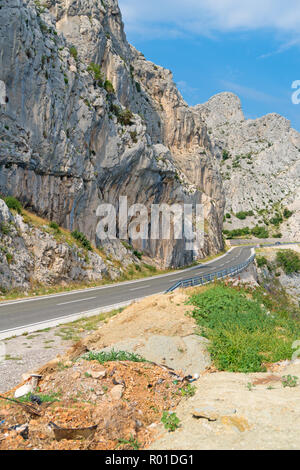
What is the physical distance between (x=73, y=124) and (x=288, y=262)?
49339 mm

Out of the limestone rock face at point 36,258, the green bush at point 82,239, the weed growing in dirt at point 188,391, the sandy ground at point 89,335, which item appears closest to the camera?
the weed growing in dirt at point 188,391

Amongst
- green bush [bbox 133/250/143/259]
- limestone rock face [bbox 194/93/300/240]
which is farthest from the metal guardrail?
limestone rock face [bbox 194/93/300/240]

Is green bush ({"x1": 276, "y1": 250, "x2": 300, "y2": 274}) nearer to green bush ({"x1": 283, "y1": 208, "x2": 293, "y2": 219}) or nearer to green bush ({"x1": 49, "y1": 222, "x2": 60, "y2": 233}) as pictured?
green bush ({"x1": 49, "y1": 222, "x2": 60, "y2": 233})

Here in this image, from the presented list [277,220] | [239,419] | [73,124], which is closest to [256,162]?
[277,220]

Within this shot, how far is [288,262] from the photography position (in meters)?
60.8

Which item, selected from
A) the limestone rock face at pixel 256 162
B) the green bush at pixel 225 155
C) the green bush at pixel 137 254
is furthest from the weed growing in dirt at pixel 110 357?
the green bush at pixel 225 155

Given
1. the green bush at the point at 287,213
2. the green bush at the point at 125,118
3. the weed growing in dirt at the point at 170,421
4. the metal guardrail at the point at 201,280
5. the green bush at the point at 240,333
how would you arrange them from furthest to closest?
the green bush at the point at 287,213, the green bush at the point at 125,118, the metal guardrail at the point at 201,280, the green bush at the point at 240,333, the weed growing in dirt at the point at 170,421

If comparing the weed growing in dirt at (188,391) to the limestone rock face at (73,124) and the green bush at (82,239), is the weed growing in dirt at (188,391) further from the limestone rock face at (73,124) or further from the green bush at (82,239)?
the green bush at (82,239)

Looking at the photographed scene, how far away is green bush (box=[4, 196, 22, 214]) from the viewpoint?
20487 mm

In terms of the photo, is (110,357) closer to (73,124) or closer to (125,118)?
(73,124)

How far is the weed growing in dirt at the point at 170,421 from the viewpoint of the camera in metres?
4.40

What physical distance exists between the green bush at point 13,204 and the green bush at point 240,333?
14246 millimetres

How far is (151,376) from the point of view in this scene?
590 cm

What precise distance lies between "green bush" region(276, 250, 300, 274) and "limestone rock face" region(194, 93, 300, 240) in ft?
155
